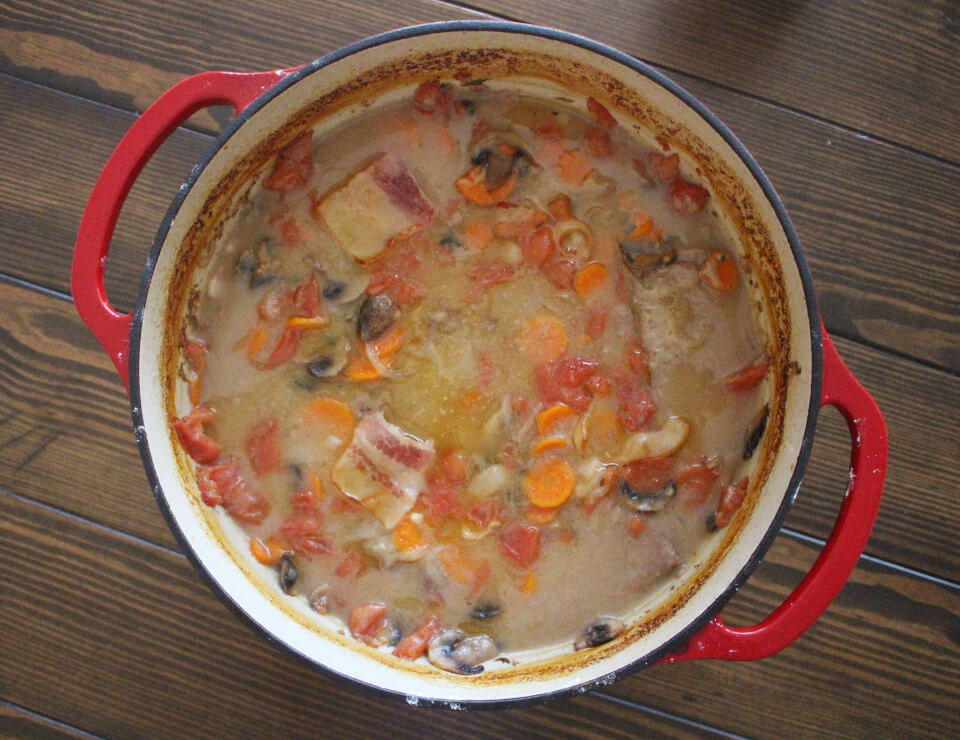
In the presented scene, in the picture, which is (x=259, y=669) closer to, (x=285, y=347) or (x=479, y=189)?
(x=285, y=347)

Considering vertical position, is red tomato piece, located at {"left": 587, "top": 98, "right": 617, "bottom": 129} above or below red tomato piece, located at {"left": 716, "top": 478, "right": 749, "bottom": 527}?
above

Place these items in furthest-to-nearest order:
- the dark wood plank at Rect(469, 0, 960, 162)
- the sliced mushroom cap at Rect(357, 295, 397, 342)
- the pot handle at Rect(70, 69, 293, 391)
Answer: the dark wood plank at Rect(469, 0, 960, 162) → the sliced mushroom cap at Rect(357, 295, 397, 342) → the pot handle at Rect(70, 69, 293, 391)

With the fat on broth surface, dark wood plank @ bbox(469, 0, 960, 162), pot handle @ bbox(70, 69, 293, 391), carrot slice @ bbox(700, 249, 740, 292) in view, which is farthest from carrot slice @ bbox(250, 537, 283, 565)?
dark wood plank @ bbox(469, 0, 960, 162)

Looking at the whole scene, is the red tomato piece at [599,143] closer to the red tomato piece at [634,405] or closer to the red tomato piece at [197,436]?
the red tomato piece at [634,405]

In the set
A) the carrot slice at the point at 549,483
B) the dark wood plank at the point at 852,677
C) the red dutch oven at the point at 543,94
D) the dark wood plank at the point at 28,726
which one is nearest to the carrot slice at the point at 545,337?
the carrot slice at the point at 549,483

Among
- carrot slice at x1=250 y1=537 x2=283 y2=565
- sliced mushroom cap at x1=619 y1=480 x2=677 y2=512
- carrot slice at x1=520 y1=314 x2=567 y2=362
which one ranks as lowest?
carrot slice at x1=250 y1=537 x2=283 y2=565

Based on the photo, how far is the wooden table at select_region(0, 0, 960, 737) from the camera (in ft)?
6.22

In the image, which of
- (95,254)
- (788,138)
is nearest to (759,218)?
(788,138)

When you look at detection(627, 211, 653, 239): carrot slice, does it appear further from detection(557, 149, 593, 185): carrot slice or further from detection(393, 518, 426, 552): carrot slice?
detection(393, 518, 426, 552): carrot slice

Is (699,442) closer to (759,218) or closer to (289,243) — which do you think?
(759,218)

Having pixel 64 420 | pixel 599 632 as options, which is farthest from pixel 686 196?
pixel 64 420

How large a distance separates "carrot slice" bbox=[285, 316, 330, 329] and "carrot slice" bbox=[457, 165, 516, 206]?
44cm

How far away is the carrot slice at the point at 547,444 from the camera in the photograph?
1.78 m

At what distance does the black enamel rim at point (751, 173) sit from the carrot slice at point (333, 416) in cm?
38
